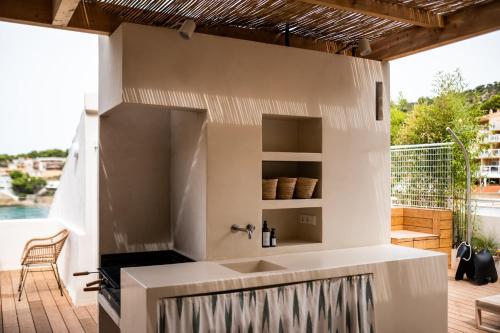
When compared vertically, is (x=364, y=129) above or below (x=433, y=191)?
above

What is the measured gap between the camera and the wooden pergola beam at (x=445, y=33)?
3.41 meters

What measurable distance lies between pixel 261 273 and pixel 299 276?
0.26 metres

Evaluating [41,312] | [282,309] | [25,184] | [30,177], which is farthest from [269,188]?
[30,177]

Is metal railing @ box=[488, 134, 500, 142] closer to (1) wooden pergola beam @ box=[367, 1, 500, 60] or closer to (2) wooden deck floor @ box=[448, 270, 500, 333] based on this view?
(2) wooden deck floor @ box=[448, 270, 500, 333]

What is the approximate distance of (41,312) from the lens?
198 inches

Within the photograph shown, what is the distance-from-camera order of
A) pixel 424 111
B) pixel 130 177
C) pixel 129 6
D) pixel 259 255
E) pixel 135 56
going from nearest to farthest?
1. pixel 135 56
2. pixel 129 6
3. pixel 259 255
4. pixel 130 177
5. pixel 424 111

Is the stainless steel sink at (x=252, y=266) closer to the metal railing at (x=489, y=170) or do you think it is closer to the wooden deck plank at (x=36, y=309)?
the wooden deck plank at (x=36, y=309)

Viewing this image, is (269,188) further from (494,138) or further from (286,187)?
(494,138)

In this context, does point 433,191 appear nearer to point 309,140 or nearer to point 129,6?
point 309,140

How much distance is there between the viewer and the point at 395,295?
11.3 feet

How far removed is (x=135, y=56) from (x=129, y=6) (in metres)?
0.49

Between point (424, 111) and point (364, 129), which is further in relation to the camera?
point (424, 111)

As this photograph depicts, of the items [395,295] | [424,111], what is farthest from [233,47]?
[424,111]

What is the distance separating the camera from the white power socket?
12.8 ft
